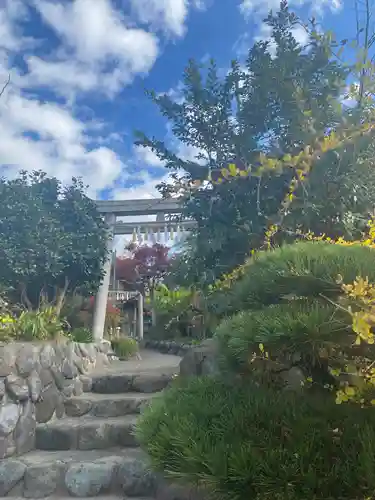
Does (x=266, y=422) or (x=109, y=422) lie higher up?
(x=266, y=422)

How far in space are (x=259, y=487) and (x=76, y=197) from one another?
430 cm

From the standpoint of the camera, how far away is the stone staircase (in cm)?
230

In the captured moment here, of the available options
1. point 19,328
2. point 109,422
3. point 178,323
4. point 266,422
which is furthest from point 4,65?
point 178,323

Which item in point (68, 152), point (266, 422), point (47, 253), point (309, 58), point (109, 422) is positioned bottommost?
point (109, 422)

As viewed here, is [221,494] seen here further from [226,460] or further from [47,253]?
[47,253]

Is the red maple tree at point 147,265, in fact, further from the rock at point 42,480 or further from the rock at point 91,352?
the rock at point 42,480

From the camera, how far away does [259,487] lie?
1.09m

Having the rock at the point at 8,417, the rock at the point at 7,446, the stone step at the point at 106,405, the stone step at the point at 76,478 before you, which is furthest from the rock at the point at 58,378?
the stone step at the point at 76,478

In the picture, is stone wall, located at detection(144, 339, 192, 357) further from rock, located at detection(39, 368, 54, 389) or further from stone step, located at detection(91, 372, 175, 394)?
rock, located at detection(39, 368, 54, 389)

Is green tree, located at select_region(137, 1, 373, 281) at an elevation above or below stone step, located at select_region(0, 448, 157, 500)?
above

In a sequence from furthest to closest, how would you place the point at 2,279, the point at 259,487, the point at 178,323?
the point at 178,323, the point at 2,279, the point at 259,487

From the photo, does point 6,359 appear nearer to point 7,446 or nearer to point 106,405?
point 7,446

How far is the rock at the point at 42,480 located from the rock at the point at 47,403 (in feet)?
2.00

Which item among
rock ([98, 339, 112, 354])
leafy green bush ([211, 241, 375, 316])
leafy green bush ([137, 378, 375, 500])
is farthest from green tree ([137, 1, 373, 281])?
rock ([98, 339, 112, 354])
